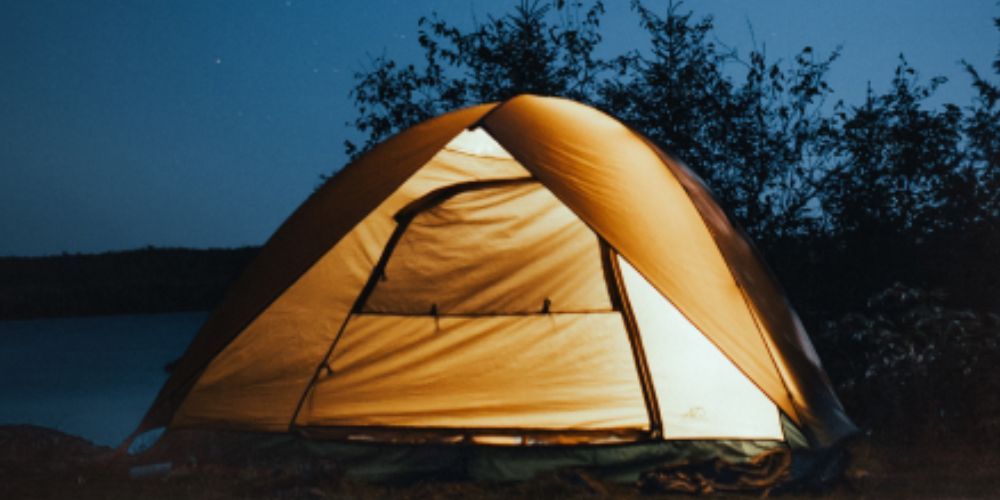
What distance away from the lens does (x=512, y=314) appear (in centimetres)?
451

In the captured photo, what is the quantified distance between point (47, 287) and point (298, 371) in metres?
16.2

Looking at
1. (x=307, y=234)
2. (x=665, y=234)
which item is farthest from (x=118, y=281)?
(x=665, y=234)

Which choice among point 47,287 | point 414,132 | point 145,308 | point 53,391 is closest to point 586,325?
point 414,132

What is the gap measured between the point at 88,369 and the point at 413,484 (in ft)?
23.8

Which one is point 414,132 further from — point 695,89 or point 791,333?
point 695,89

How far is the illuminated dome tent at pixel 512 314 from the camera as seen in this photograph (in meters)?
3.61

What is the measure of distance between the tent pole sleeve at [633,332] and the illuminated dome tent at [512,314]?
1cm

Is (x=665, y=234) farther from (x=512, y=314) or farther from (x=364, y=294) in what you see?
(x=364, y=294)

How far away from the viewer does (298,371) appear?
4.35m

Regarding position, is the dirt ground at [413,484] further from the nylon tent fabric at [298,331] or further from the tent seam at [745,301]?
the tent seam at [745,301]

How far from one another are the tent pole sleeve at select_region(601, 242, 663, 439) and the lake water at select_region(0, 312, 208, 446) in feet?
9.42

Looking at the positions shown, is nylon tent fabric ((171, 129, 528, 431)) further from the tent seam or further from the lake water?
the lake water

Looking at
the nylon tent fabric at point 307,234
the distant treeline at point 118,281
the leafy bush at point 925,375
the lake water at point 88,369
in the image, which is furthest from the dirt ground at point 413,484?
the distant treeline at point 118,281

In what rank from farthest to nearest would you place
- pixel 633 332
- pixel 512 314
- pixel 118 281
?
pixel 118 281, pixel 512 314, pixel 633 332
